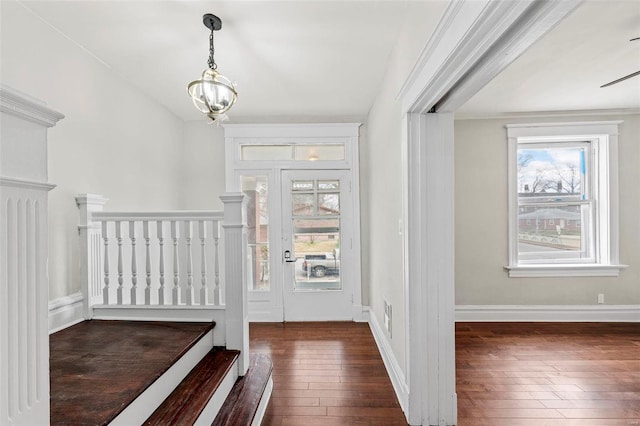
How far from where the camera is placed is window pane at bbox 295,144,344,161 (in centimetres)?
382

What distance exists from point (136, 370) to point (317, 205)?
2.57 meters

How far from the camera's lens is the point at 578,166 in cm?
376

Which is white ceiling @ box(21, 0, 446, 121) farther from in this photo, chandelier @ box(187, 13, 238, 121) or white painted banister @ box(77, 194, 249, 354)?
white painted banister @ box(77, 194, 249, 354)

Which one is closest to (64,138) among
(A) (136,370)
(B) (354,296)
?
(A) (136,370)

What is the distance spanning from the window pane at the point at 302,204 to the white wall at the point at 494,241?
1740mm

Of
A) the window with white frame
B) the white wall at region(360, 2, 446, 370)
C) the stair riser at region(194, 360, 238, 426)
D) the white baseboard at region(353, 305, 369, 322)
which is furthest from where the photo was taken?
the white baseboard at region(353, 305, 369, 322)

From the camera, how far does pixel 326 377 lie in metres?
2.45

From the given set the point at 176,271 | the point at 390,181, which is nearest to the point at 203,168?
the point at 176,271

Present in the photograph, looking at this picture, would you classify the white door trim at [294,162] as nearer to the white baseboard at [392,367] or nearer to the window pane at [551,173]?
the white baseboard at [392,367]

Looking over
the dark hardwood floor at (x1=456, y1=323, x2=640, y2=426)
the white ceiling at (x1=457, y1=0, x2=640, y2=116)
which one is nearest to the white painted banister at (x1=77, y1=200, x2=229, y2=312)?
the dark hardwood floor at (x1=456, y1=323, x2=640, y2=426)

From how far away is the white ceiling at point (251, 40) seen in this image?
74.7 inches

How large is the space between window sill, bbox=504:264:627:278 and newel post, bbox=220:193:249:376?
3118 millimetres

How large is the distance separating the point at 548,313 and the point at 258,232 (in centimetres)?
355

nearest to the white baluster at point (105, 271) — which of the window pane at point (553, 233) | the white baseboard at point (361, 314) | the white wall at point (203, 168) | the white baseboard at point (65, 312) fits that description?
the white baseboard at point (65, 312)
